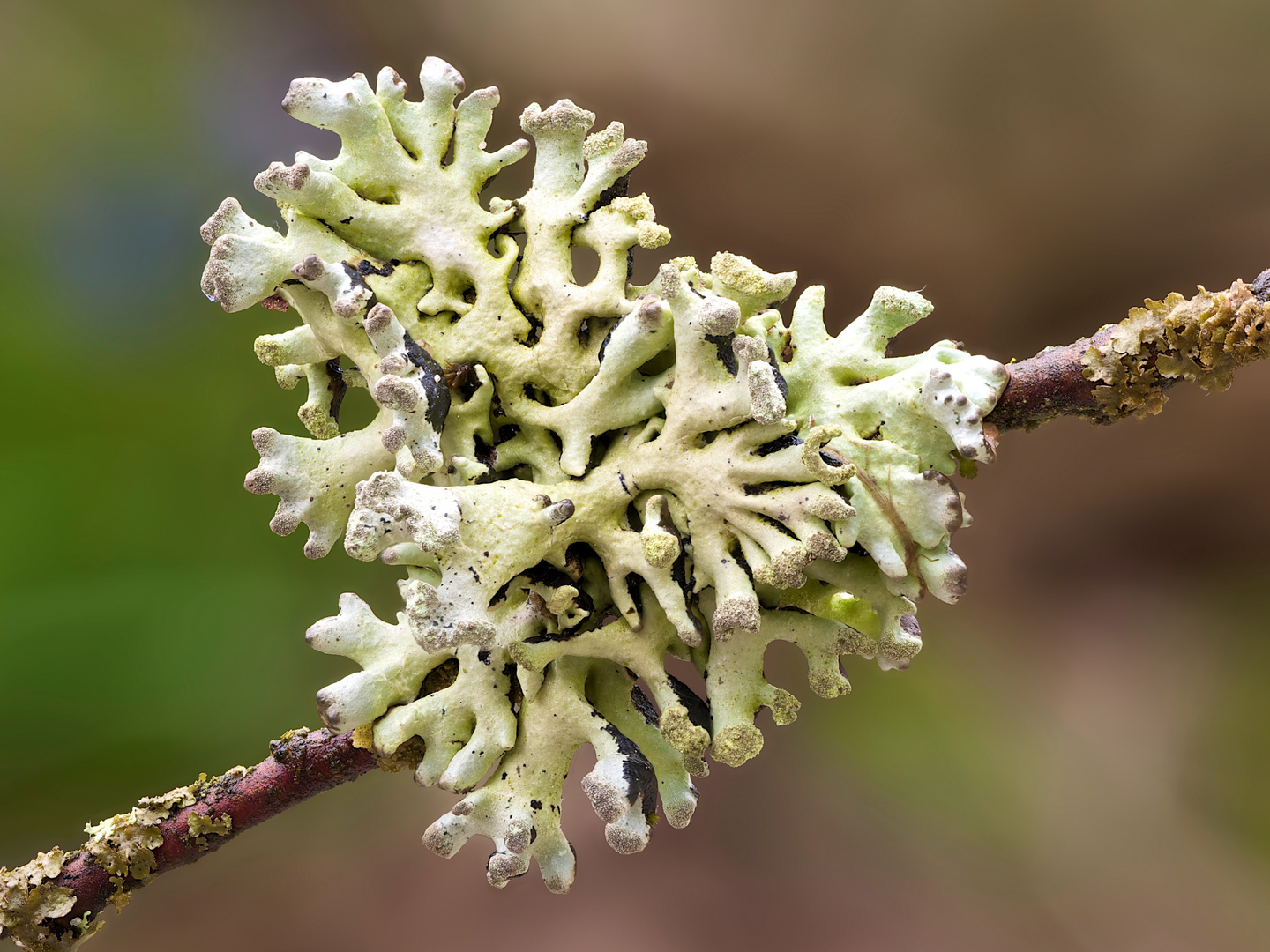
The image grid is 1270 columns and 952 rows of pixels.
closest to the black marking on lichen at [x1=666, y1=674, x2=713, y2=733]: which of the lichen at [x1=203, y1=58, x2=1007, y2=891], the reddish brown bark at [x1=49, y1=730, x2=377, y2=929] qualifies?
the lichen at [x1=203, y1=58, x2=1007, y2=891]

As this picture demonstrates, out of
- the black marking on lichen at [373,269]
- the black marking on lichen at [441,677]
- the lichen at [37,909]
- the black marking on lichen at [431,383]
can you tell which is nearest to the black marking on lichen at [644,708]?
the black marking on lichen at [441,677]

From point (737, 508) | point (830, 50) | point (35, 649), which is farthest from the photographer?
point (35, 649)

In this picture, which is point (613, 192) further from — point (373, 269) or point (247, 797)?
point (247, 797)

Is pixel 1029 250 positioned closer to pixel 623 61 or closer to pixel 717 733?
pixel 623 61

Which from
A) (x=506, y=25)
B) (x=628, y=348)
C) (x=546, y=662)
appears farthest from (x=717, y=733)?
(x=506, y=25)

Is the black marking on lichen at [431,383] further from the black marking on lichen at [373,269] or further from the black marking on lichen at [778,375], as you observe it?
the black marking on lichen at [778,375]

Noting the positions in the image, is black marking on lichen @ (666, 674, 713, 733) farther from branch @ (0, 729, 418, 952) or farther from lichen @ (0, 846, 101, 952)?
lichen @ (0, 846, 101, 952)

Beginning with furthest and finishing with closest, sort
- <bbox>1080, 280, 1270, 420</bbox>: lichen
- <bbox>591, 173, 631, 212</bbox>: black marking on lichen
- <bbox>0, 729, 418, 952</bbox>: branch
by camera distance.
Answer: <bbox>0, 729, 418, 952</bbox>: branch → <bbox>591, 173, 631, 212</bbox>: black marking on lichen → <bbox>1080, 280, 1270, 420</bbox>: lichen
